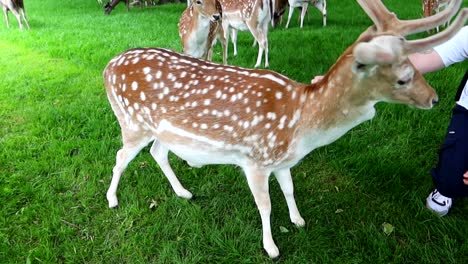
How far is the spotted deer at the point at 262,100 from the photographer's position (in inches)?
71.9

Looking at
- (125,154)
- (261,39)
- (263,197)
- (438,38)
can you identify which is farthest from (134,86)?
(261,39)

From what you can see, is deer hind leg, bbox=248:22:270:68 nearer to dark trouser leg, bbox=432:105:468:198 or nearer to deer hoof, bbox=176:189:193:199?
deer hoof, bbox=176:189:193:199

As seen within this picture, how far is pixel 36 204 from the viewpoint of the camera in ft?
9.74

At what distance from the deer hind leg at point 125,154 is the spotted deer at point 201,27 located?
231 cm

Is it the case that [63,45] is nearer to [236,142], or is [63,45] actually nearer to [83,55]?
[83,55]

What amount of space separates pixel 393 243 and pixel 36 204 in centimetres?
230

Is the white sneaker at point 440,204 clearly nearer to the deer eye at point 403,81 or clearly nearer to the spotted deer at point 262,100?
the spotted deer at point 262,100

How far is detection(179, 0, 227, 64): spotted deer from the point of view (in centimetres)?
473

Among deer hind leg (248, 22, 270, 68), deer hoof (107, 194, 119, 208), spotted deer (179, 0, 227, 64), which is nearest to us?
deer hoof (107, 194, 119, 208)

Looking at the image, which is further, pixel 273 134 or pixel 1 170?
pixel 1 170

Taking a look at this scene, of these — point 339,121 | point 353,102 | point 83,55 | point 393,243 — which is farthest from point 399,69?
point 83,55

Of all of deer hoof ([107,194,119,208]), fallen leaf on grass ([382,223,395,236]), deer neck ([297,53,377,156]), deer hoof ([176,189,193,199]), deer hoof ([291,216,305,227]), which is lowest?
deer hoof ([107,194,119,208])

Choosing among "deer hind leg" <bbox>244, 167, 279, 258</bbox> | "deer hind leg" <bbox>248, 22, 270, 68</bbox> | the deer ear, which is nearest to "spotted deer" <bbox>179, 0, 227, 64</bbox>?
"deer hind leg" <bbox>248, 22, 270, 68</bbox>

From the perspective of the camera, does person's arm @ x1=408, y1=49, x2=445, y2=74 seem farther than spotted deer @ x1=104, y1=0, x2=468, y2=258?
Yes
